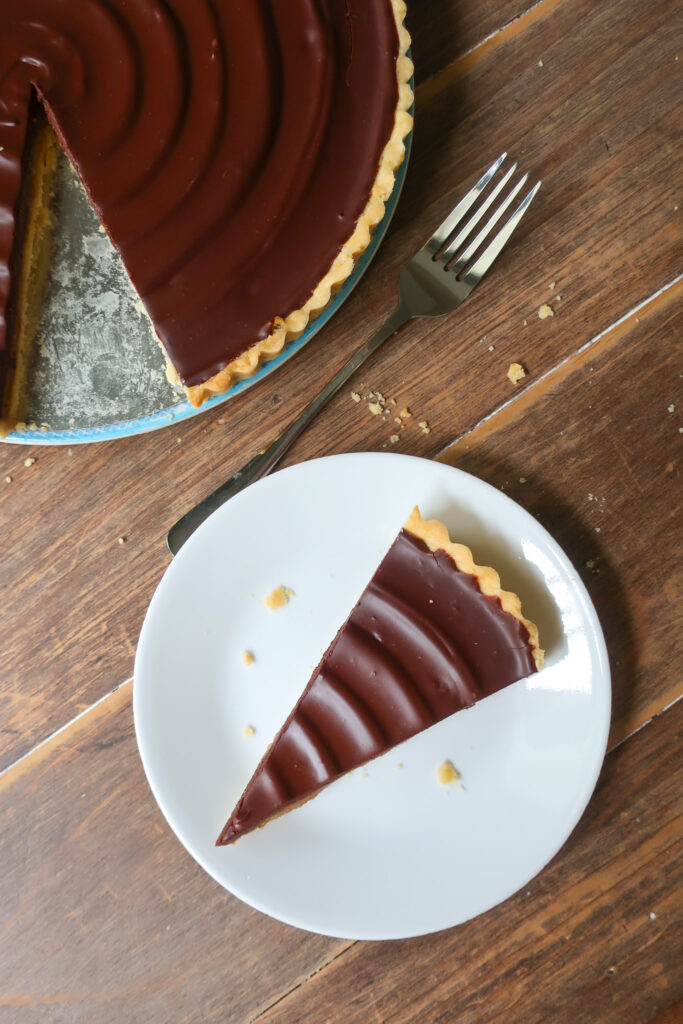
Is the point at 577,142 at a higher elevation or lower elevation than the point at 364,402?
higher

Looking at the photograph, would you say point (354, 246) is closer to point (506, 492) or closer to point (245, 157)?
point (245, 157)

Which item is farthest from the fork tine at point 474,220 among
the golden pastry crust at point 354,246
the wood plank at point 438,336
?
the golden pastry crust at point 354,246

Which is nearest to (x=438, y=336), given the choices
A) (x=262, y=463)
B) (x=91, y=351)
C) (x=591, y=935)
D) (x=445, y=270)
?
(x=445, y=270)

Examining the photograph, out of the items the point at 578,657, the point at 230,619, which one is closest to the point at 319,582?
the point at 230,619

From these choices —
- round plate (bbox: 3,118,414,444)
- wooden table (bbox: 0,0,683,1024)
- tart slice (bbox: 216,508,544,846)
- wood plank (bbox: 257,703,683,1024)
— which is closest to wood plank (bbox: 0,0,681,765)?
wooden table (bbox: 0,0,683,1024)

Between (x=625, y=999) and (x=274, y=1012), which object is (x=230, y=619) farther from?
(x=625, y=999)

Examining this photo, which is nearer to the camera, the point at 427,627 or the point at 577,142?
the point at 427,627
